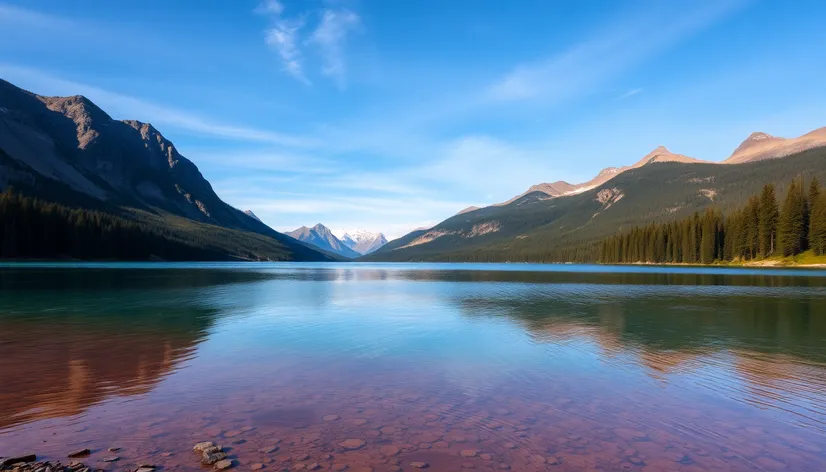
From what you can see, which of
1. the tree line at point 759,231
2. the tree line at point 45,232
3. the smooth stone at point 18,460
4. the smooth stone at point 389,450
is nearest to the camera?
the smooth stone at point 18,460

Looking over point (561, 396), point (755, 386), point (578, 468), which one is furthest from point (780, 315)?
point (578, 468)

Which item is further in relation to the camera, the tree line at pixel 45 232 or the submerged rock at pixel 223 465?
the tree line at pixel 45 232

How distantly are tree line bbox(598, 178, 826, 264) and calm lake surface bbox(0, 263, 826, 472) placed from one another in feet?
375

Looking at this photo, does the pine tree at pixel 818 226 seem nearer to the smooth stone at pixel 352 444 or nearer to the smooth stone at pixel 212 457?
the smooth stone at pixel 352 444

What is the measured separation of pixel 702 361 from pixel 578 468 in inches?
666

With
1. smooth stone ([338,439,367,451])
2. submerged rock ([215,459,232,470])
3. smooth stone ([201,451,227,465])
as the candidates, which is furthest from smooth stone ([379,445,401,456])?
smooth stone ([201,451,227,465])

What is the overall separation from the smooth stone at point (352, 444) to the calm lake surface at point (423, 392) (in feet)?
0.18

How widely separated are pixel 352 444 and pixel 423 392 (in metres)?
5.94

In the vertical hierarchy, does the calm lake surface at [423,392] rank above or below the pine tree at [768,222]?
below

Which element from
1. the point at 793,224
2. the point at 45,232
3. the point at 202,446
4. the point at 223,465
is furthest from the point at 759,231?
the point at 45,232

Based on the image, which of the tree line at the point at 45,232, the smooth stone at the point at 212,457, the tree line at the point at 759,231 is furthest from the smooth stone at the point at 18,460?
the tree line at the point at 45,232

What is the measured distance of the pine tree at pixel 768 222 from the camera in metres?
137

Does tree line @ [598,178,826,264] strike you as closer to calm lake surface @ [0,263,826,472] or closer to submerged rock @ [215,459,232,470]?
calm lake surface @ [0,263,826,472]

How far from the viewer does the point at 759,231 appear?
141250 millimetres
